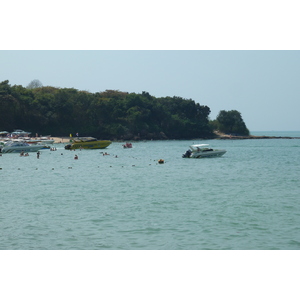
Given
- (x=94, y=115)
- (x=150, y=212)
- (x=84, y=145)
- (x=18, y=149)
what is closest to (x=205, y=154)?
(x=84, y=145)

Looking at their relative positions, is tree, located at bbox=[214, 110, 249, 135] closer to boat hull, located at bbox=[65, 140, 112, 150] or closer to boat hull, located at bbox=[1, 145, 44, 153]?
boat hull, located at bbox=[65, 140, 112, 150]

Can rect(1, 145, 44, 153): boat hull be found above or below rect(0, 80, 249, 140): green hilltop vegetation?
below

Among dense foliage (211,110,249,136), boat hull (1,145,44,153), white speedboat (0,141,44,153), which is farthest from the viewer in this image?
dense foliage (211,110,249,136)

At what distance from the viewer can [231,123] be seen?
17188 cm

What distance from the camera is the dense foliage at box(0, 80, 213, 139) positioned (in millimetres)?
119938

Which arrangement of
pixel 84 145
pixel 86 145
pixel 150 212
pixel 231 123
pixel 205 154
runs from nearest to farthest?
pixel 150 212 < pixel 205 154 < pixel 84 145 < pixel 86 145 < pixel 231 123

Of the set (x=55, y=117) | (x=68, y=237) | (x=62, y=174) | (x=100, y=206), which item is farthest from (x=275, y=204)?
(x=55, y=117)

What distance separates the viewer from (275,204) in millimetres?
23734

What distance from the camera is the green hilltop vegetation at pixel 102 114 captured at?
120m

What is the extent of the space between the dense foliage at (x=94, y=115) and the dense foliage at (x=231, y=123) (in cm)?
1544

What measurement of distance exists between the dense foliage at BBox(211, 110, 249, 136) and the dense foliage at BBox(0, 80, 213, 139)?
15438mm

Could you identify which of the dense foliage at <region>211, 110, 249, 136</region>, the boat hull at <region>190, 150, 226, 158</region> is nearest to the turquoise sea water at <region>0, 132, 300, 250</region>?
the boat hull at <region>190, 150, 226, 158</region>

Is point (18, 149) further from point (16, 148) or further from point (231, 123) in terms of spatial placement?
point (231, 123)

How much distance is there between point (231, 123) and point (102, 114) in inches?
2247
